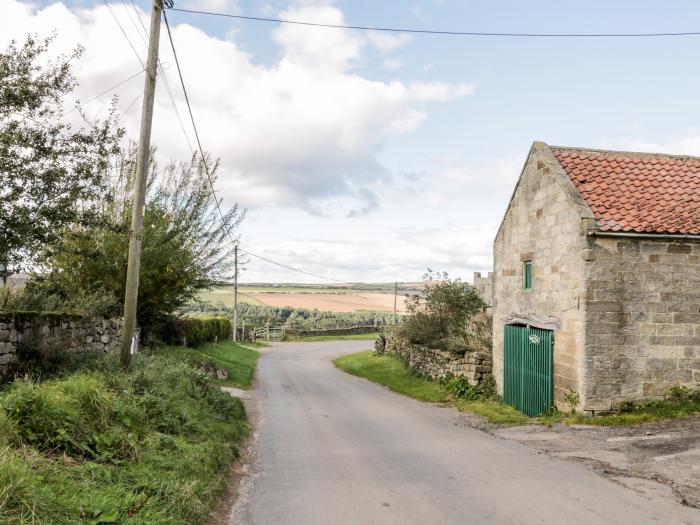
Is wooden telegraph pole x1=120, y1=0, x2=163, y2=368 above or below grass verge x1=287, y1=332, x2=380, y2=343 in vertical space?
above

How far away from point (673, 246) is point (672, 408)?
3658mm

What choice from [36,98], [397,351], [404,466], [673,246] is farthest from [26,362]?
[397,351]

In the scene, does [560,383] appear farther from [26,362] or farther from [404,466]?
[26,362]

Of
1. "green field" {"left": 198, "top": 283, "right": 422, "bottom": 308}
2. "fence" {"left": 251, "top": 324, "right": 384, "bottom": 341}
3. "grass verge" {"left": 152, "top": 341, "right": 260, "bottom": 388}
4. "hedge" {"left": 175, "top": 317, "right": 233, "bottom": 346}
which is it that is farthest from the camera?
"green field" {"left": 198, "top": 283, "right": 422, "bottom": 308}

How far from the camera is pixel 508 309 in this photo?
16.7 meters

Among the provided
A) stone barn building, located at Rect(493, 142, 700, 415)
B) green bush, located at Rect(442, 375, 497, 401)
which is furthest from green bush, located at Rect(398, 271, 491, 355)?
stone barn building, located at Rect(493, 142, 700, 415)

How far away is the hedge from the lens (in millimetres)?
27864

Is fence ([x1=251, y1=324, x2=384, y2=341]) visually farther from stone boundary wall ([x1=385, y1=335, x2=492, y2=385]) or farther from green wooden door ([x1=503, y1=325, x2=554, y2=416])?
green wooden door ([x1=503, y1=325, x2=554, y2=416])

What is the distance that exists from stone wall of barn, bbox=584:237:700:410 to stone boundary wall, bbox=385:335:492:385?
566 cm

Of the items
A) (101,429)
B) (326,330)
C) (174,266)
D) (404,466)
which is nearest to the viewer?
(101,429)

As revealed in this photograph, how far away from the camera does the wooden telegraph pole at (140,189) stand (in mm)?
11266

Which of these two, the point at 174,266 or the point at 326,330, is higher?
the point at 174,266

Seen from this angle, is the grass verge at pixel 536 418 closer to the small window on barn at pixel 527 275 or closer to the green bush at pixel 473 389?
the green bush at pixel 473 389

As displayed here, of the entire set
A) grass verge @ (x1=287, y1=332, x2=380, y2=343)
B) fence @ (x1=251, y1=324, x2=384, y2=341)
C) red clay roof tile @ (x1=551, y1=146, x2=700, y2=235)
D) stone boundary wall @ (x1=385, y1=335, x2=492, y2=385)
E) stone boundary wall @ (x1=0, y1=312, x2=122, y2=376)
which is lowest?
grass verge @ (x1=287, y1=332, x2=380, y2=343)
